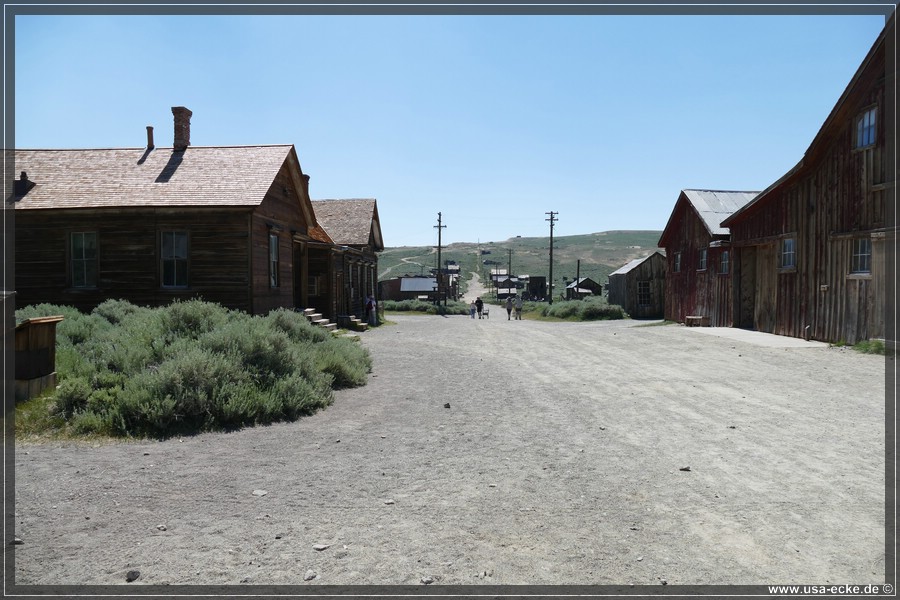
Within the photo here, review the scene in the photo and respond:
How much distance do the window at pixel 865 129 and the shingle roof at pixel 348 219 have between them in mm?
21959

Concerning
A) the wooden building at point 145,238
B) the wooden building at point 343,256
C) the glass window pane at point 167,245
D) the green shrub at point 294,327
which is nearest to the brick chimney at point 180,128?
the wooden building at point 145,238

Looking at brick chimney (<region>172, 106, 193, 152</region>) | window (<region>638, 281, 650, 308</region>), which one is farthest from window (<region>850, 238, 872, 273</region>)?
window (<region>638, 281, 650, 308</region>)

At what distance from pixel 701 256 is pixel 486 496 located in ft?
77.9

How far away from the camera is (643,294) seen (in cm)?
3969

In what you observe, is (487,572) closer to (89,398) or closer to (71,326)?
(89,398)

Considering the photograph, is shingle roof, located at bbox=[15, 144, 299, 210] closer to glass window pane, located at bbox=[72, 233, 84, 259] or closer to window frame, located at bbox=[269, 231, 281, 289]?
glass window pane, located at bbox=[72, 233, 84, 259]

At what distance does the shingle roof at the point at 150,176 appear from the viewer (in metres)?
16.6

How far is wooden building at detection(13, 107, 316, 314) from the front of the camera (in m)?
16.6

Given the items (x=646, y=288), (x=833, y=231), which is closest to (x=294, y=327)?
(x=833, y=231)

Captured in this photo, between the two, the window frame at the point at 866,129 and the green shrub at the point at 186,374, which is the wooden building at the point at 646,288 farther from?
the green shrub at the point at 186,374

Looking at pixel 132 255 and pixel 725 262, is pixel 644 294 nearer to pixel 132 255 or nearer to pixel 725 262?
pixel 725 262

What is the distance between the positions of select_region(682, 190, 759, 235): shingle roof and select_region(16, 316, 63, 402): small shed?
2274 cm

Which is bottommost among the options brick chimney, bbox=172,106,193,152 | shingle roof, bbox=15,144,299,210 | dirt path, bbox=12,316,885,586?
dirt path, bbox=12,316,885,586

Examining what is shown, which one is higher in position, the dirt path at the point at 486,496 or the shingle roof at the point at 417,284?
the shingle roof at the point at 417,284
